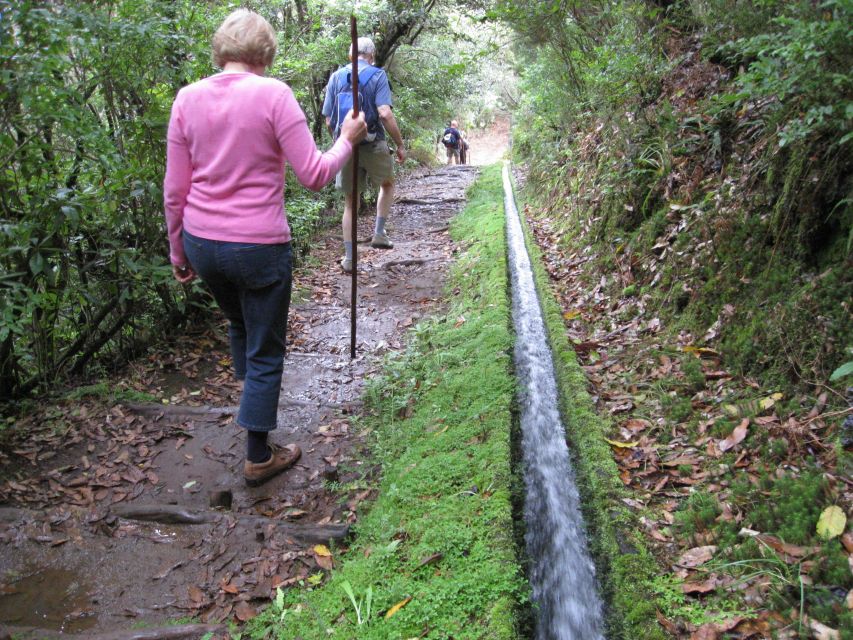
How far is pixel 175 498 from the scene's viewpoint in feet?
11.6

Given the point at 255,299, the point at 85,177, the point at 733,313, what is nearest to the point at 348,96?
the point at 85,177

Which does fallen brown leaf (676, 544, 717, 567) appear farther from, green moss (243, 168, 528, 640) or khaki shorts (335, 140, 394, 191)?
khaki shorts (335, 140, 394, 191)

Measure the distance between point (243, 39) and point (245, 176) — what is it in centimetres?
69

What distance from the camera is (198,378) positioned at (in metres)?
4.93

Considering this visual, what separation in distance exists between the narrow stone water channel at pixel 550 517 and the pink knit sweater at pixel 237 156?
7.04ft

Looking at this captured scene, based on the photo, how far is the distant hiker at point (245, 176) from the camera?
2.90 metres

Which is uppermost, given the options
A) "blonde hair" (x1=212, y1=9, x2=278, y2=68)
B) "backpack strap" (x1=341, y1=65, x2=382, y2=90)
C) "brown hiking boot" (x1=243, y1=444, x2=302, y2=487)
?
"backpack strap" (x1=341, y1=65, x2=382, y2=90)

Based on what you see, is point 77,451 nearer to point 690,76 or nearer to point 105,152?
point 105,152

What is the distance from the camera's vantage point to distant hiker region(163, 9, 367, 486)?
290 cm

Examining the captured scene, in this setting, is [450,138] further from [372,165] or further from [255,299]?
[255,299]

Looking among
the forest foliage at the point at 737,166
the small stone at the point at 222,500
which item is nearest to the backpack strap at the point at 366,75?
the forest foliage at the point at 737,166

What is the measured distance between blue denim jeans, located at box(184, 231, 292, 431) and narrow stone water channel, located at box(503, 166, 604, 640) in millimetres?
1675

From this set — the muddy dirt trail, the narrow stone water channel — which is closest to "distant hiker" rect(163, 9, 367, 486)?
the muddy dirt trail

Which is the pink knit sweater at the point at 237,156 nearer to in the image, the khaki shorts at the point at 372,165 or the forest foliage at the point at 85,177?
the forest foliage at the point at 85,177
